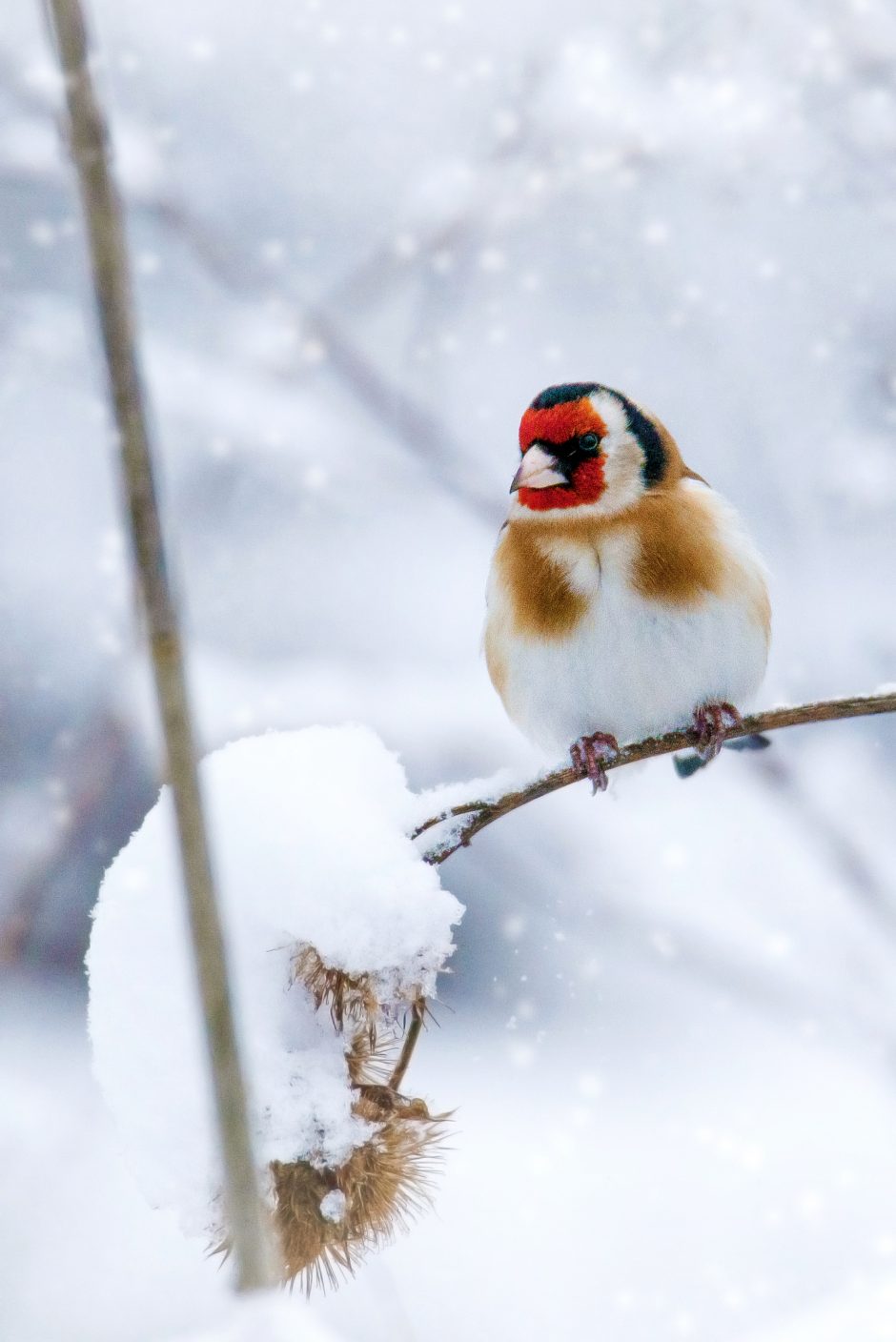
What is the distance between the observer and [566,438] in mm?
1990

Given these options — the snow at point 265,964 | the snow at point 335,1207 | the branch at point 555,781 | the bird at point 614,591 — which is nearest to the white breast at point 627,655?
the bird at point 614,591

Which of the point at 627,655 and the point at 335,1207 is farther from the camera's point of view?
the point at 627,655

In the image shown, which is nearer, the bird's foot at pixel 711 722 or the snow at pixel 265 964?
the snow at pixel 265 964

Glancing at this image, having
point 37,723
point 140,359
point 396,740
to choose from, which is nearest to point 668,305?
point 396,740

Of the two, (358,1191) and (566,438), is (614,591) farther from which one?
(358,1191)

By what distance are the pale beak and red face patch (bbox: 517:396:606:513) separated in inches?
0.6

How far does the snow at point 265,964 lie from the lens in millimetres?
1008

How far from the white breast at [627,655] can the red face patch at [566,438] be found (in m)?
0.09

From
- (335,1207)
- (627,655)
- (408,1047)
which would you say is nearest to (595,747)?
(627,655)

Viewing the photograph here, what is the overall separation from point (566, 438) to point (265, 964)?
46.9 inches

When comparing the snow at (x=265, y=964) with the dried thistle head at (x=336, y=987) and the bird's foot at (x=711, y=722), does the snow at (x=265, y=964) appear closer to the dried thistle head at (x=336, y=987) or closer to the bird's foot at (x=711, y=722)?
the dried thistle head at (x=336, y=987)

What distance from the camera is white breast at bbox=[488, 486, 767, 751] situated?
6.31ft

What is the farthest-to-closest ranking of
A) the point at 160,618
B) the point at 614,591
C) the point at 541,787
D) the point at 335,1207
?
1. the point at 614,591
2. the point at 541,787
3. the point at 335,1207
4. the point at 160,618

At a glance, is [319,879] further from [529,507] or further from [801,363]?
[801,363]
